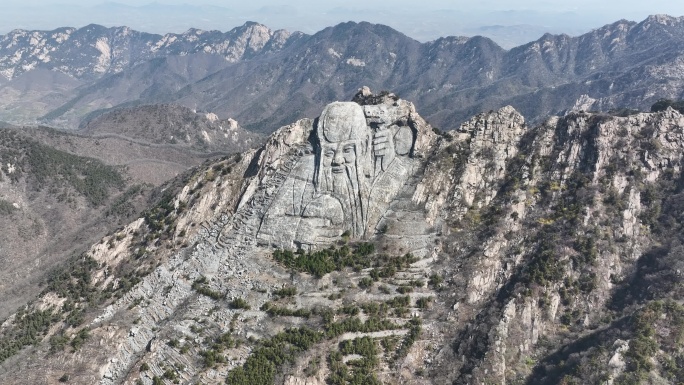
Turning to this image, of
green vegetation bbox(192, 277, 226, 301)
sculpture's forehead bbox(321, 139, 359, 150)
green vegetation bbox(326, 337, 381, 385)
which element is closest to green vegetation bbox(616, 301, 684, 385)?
green vegetation bbox(326, 337, 381, 385)

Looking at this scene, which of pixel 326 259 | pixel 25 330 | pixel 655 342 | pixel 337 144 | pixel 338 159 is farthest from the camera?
pixel 337 144

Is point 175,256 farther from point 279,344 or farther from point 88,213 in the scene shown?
point 88,213

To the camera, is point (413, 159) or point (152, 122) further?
point (152, 122)

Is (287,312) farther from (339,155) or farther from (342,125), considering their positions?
(342,125)

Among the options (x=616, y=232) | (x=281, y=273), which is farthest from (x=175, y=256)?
(x=616, y=232)

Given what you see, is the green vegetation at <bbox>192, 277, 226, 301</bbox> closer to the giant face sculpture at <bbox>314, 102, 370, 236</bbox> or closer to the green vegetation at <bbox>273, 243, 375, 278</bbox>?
the green vegetation at <bbox>273, 243, 375, 278</bbox>

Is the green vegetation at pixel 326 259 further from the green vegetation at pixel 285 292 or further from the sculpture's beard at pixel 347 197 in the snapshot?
the green vegetation at pixel 285 292

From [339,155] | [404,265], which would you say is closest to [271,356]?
[404,265]

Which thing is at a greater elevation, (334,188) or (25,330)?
(334,188)
